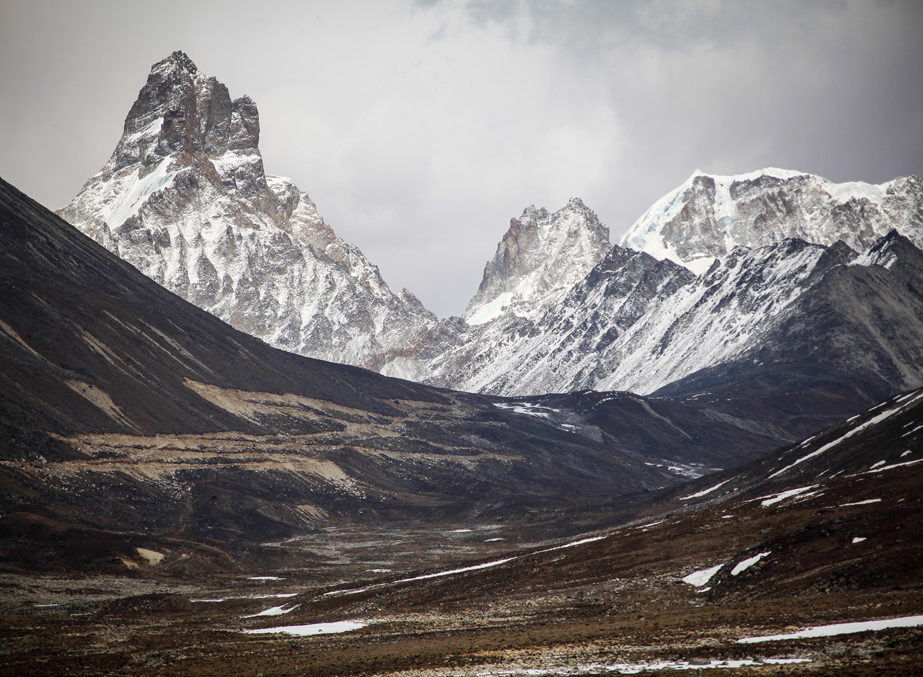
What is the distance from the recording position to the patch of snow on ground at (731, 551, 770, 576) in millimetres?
44062

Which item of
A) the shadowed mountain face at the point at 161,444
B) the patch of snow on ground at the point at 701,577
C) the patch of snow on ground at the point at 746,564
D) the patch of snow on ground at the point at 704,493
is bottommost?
the patch of snow on ground at the point at 704,493

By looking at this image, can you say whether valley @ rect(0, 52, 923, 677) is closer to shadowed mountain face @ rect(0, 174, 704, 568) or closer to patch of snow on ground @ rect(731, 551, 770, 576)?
patch of snow on ground @ rect(731, 551, 770, 576)

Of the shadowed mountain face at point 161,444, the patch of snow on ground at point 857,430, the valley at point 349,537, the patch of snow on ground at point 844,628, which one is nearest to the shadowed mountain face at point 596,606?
the patch of snow on ground at point 844,628

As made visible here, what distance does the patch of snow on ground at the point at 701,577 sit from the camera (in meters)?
45.5

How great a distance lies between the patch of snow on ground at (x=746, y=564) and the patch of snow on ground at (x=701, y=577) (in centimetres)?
165

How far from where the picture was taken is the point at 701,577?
46.4m

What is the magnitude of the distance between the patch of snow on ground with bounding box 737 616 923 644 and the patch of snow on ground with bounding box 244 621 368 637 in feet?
84.2

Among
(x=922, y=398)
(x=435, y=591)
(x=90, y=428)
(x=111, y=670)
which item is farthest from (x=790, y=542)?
(x=90, y=428)

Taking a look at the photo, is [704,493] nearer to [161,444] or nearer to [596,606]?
[596,606]

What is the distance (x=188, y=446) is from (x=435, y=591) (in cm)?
9928

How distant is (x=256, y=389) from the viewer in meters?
189

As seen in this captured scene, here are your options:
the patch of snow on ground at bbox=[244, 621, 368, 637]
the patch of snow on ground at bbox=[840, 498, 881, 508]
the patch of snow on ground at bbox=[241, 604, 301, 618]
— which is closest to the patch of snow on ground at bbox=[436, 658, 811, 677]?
the patch of snow on ground at bbox=[244, 621, 368, 637]

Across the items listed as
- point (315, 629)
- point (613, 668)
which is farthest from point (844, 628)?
point (315, 629)

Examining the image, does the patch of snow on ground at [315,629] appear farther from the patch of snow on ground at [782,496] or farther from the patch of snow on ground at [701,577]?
the patch of snow on ground at [782,496]
